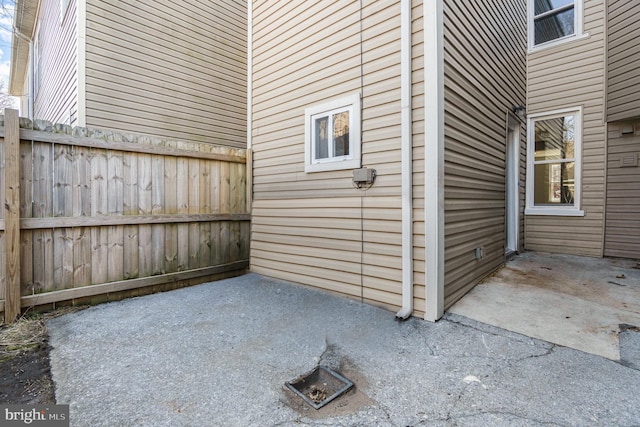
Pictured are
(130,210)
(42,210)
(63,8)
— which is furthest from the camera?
(63,8)

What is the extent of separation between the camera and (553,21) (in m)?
5.94

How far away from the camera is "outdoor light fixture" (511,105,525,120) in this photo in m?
5.21

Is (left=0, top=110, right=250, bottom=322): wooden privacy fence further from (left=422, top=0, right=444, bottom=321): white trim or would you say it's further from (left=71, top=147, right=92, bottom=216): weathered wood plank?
(left=422, top=0, right=444, bottom=321): white trim

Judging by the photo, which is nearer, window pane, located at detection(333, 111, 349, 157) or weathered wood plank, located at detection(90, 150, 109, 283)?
weathered wood plank, located at detection(90, 150, 109, 283)

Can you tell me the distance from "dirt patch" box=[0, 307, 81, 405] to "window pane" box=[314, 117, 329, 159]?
3157 mm

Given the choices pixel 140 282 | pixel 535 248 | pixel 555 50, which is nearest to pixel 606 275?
pixel 535 248

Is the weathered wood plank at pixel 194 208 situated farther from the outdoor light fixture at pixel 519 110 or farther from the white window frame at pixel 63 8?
the outdoor light fixture at pixel 519 110

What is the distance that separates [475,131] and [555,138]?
10.7ft

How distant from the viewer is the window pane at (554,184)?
5.64 meters

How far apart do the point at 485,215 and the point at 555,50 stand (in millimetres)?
4083

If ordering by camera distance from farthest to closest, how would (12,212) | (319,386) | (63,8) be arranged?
(63,8) → (12,212) → (319,386)

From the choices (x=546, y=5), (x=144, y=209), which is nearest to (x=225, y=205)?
(x=144, y=209)

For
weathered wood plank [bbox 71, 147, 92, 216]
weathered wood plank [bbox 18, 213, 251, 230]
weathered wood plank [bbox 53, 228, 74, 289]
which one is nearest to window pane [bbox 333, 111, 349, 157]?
weathered wood plank [bbox 18, 213, 251, 230]

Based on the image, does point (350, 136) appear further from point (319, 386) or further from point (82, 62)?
point (82, 62)
